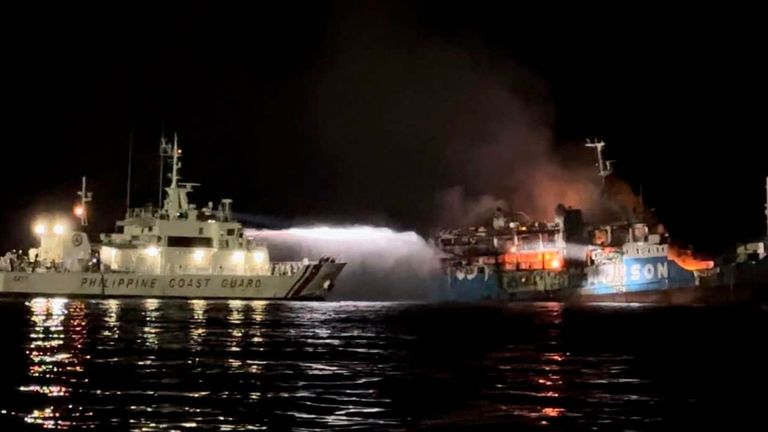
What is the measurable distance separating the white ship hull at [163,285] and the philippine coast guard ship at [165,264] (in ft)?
0.30

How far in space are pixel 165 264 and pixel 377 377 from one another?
70.4m

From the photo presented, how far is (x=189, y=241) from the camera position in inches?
3720

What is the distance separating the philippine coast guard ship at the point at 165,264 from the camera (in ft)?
304

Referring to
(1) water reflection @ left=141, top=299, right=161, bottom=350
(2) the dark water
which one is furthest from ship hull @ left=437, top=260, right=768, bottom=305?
(1) water reflection @ left=141, top=299, right=161, bottom=350

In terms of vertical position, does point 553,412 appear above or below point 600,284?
below

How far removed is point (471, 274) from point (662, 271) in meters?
21.4

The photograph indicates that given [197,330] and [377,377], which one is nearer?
[377,377]

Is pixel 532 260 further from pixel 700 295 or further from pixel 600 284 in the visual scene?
pixel 700 295

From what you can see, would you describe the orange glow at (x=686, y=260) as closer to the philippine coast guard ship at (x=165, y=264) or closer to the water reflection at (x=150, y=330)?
the philippine coast guard ship at (x=165, y=264)

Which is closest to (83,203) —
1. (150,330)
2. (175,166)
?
(175,166)

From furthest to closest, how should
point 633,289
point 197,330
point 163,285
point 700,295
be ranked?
point 163,285, point 633,289, point 700,295, point 197,330

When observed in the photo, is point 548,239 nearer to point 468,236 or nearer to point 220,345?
point 468,236

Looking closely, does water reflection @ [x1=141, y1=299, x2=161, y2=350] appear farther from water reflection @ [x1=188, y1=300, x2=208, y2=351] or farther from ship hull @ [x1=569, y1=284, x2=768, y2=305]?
ship hull @ [x1=569, y1=284, x2=768, y2=305]

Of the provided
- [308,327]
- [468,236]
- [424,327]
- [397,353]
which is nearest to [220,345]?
[397,353]
